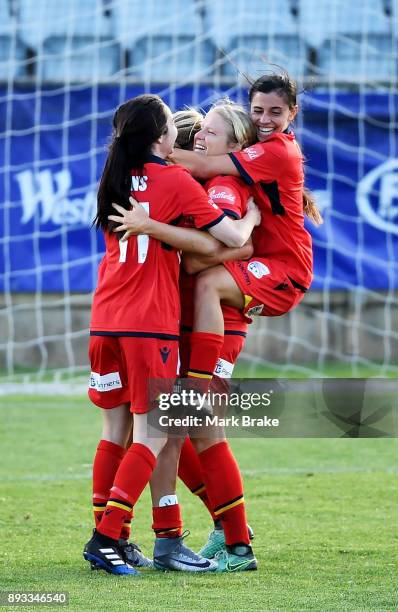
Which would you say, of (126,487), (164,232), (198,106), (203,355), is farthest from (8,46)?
(126,487)

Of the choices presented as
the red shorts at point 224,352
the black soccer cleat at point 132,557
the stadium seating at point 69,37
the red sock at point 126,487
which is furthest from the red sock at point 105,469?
the stadium seating at point 69,37

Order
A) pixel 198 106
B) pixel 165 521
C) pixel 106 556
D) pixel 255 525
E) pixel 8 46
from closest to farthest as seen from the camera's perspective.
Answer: pixel 106 556 → pixel 165 521 → pixel 255 525 → pixel 198 106 → pixel 8 46

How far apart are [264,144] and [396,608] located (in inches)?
73.7

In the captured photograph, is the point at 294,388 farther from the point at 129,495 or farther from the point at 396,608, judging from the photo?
the point at 396,608

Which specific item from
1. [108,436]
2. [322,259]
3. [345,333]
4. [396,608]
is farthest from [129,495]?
[345,333]

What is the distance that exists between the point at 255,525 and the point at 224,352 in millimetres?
1151

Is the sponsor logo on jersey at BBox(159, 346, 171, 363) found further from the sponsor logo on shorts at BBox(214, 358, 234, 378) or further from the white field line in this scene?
the white field line

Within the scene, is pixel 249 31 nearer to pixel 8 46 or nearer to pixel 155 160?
pixel 8 46

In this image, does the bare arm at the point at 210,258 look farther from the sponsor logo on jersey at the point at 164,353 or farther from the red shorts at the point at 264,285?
the sponsor logo on jersey at the point at 164,353

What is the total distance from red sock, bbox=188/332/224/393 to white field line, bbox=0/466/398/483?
2.42m

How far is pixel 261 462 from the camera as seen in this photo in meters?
7.28

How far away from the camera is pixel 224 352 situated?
454 cm

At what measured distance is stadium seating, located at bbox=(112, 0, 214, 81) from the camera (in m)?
12.5

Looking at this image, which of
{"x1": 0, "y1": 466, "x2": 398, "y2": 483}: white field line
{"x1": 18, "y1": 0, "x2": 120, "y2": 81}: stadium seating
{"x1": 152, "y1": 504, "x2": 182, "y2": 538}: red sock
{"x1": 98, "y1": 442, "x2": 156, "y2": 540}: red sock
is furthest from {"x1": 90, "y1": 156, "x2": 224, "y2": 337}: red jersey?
{"x1": 18, "y1": 0, "x2": 120, "y2": 81}: stadium seating
